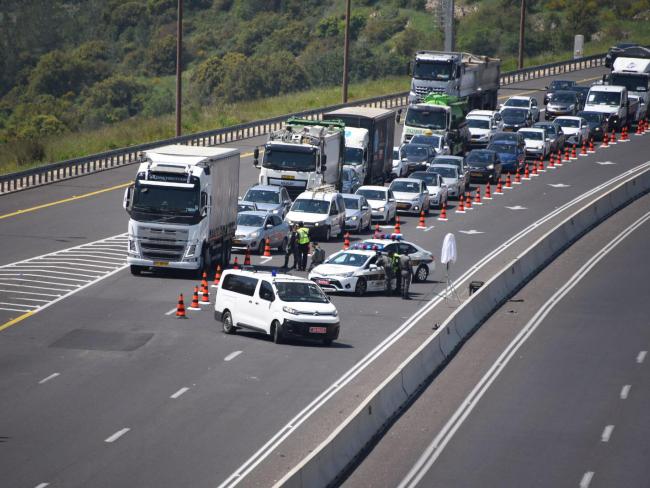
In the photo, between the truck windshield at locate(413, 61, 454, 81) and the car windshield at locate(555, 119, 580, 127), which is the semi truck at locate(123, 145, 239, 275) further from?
the car windshield at locate(555, 119, 580, 127)

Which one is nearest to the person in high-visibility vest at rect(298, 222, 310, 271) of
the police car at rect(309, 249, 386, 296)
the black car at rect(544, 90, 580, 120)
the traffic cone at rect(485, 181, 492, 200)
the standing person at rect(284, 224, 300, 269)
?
the standing person at rect(284, 224, 300, 269)

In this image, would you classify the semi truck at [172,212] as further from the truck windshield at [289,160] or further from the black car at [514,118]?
the black car at [514,118]

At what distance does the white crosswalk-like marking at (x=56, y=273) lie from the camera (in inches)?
1454

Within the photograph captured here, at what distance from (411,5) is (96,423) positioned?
139 meters

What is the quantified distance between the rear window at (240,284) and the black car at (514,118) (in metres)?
40.4

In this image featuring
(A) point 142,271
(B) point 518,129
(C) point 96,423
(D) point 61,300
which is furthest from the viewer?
(B) point 518,129

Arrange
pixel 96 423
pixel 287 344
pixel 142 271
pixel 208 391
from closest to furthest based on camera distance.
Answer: pixel 96 423
pixel 208 391
pixel 287 344
pixel 142 271

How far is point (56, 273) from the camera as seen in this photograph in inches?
1590

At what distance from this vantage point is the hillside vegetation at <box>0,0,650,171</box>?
12494cm

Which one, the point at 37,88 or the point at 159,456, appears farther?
the point at 37,88

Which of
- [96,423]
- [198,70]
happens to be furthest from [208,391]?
[198,70]

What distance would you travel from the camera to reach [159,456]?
23188 millimetres

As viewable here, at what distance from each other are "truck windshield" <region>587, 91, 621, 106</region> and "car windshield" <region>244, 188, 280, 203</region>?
31335mm

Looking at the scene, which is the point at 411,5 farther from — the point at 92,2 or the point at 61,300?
the point at 61,300
